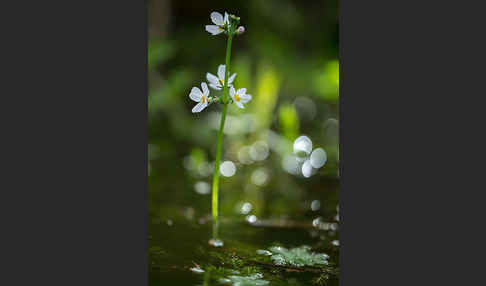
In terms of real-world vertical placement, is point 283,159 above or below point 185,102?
below

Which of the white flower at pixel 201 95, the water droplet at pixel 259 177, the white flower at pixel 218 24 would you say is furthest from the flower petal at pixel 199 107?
the water droplet at pixel 259 177

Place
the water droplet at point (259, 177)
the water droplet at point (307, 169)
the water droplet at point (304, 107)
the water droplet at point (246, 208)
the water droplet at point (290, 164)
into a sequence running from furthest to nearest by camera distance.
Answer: the water droplet at point (304, 107), the water droplet at point (290, 164), the water droplet at point (307, 169), the water droplet at point (259, 177), the water droplet at point (246, 208)

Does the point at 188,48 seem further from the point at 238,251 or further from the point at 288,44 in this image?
the point at 238,251

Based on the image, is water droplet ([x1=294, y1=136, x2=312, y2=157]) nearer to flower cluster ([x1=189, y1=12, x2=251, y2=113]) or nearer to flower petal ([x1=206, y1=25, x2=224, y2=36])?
flower cluster ([x1=189, y1=12, x2=251, y2=113])

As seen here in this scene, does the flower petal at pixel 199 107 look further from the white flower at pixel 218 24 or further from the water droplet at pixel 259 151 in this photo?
the water droplet at pixel 259 151

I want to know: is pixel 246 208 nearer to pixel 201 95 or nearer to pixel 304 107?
pixel 201 95

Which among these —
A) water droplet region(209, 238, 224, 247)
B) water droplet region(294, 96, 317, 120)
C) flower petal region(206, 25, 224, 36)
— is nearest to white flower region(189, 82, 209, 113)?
flower petal region(206, 25, 224, 36)

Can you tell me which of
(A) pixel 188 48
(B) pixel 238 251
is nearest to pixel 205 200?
(B) pixel 238 251
